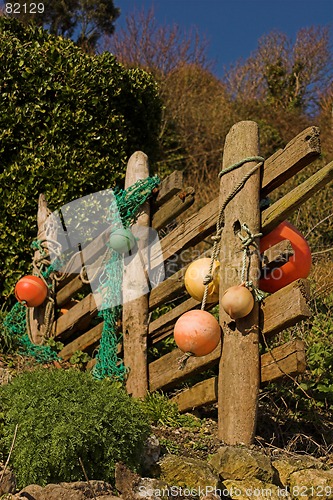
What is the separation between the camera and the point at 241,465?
9.85 ft

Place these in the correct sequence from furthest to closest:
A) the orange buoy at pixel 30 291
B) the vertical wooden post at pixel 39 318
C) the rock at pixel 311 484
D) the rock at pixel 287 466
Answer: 1. the vertical wooden post at pixel 39 318
2. the orange buoy at pixel 30 291
3. the rock at pixel 287 466
4. the rock at pixel 311 484

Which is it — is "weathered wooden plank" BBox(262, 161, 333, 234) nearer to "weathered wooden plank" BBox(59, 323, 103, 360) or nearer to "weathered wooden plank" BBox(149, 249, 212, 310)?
"weathered wooden plank" BBox(149, 249, 212, 310)

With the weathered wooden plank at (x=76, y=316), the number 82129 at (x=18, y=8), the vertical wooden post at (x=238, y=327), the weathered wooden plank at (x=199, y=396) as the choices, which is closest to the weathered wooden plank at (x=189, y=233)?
the vertical wooden post at (x=238, y=327)

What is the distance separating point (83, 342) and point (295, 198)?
90.0 inches

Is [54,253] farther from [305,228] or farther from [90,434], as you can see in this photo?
[305,228]

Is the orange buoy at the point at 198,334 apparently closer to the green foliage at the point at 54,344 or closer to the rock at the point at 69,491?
the rock at the point at 69,491

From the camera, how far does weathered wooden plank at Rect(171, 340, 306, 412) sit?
346 centimetres

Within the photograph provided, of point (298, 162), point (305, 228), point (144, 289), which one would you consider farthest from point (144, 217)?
point (305, 228)

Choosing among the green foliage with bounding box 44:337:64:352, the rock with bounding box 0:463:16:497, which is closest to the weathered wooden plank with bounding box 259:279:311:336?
the rock with bounding box 0:463:16:497

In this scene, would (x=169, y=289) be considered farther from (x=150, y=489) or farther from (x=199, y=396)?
(x=150, y=489)

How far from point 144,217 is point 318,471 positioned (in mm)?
2260

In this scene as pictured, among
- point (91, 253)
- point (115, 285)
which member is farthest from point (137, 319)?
point (91, 253)

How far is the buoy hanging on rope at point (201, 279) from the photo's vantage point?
385 centimetres

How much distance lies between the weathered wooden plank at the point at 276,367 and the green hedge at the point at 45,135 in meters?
2.77
